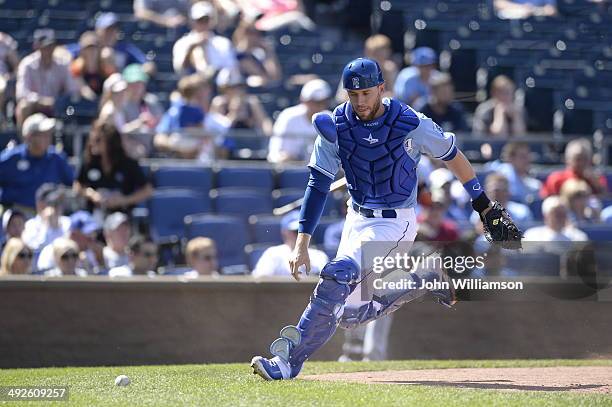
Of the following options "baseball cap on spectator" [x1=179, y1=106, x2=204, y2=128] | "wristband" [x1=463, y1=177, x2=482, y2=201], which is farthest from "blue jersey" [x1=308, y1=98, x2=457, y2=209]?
"baseball cap on spectator" [x1=179, y1=106, x2=204, y2=128]

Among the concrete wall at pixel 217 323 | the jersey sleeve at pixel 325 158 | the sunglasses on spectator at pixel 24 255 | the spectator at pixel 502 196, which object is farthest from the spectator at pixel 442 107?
the jersey sleeve at pixel 325 158

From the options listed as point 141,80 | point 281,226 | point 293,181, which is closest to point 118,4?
point 141,80

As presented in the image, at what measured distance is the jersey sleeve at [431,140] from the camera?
6.87 metres

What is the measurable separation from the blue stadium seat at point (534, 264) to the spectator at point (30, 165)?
425cm

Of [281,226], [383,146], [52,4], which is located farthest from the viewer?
[52,4]

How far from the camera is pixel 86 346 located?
9.34 meters

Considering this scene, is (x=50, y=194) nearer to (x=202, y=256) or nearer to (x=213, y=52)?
(x=202, y=256)

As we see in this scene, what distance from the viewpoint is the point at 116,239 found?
397 inches

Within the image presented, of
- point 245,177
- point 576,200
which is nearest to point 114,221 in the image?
point 245,177

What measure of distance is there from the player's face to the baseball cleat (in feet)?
4.96

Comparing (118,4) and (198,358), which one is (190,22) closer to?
(118,4)

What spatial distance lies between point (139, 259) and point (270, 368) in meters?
3.40

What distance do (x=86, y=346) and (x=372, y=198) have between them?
11.1 feet

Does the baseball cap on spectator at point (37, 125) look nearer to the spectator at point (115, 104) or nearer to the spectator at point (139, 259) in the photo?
the spectator at point (115, 104)
